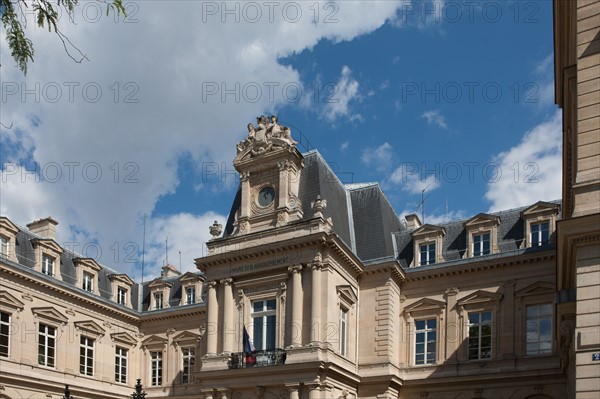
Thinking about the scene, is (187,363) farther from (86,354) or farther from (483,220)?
(483,220)

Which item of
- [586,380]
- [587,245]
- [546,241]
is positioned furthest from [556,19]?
[546,241]

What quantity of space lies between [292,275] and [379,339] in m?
5.08

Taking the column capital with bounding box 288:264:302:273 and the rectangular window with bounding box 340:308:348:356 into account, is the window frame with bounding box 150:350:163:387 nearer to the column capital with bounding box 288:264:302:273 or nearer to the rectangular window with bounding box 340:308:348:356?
the rectangular window with bounding box 340:308:348:356

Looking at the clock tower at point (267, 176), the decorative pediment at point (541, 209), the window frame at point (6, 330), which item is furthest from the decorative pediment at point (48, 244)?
the decorative pediment at point (541, 209)

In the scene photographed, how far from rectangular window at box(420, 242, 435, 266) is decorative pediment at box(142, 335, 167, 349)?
16.3 meters

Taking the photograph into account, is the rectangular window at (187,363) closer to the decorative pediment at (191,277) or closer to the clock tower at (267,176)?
the decorative pediment at (191,277)

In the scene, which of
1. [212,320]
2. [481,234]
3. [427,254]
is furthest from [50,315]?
[481,234]

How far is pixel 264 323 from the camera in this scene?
27.8 meters

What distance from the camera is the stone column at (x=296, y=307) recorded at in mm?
26259

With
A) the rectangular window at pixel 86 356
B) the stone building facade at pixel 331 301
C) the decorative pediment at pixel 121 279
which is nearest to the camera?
the stone building facade at pixel 331 301

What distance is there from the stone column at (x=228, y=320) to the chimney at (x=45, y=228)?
41.0 ft

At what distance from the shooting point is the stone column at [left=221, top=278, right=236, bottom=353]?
91.3 feet

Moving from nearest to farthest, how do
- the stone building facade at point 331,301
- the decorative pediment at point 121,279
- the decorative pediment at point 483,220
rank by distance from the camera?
the stone building facade at point 331,301, the decorative pediment at point 483,220, the decorative pediment at point 121,279

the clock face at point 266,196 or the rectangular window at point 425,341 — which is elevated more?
the clock face at point 266,196
